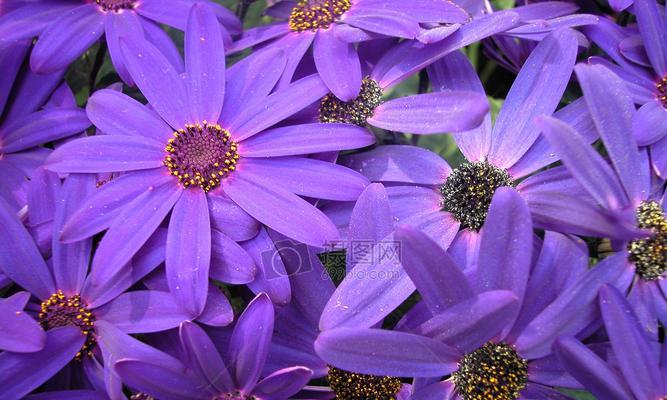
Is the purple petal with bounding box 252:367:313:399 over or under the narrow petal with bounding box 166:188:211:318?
under

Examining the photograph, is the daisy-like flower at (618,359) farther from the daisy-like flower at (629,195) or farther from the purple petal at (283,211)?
the purple petal at (283,211)

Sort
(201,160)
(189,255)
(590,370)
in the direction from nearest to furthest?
(590,370) < (189,255) < (201,160)

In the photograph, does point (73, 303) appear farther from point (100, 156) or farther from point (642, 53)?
point (642, 53)

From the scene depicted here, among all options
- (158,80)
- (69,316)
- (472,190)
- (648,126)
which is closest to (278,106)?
(158,80)

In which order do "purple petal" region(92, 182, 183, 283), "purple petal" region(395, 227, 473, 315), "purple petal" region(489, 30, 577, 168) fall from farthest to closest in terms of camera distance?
"purple petal" region(489, 30, 577, 168) < "purple petal" region(92, 182, 183, 283) < "purple petal" region(395, 227, 473, 315)

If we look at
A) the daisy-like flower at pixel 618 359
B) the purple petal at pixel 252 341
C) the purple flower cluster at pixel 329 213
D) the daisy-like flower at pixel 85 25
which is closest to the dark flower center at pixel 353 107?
the purple flower cluster at pixel 329 213

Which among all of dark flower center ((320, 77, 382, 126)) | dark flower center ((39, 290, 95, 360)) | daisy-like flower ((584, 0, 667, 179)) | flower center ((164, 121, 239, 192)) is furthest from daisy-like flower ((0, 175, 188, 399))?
daisy-like flower ((584, 0, 667, 179))

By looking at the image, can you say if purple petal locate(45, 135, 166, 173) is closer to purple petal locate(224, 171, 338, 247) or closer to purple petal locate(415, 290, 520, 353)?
purple petal locate(224, 171, 338, 247)

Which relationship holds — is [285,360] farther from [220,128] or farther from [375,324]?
[220,128]
